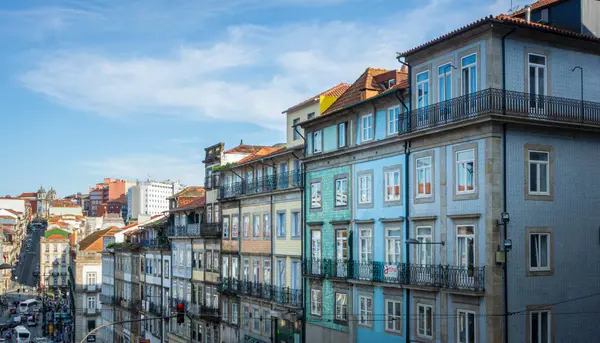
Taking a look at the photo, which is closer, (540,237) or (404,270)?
(540,237)

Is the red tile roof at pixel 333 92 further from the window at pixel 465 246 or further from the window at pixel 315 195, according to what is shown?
the window at pixel 465 246

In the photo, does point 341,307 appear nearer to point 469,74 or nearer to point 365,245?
point 365,245

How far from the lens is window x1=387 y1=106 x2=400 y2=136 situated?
112 feet

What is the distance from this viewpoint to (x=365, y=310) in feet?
118

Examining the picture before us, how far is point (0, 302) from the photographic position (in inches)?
5871

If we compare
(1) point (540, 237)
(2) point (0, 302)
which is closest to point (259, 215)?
(1) point (540, 237)

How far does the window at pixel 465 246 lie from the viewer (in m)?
28.3

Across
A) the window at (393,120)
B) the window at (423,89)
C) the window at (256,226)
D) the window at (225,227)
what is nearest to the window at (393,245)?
the window at (393,120)

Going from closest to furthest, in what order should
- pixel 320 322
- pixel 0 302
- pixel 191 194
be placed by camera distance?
pixel 320 322
pixel 191 194
pixel 0 302

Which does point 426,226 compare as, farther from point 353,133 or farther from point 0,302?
point 0,302

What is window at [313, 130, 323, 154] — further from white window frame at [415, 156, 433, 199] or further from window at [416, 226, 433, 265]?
window at [416, 226, 433, 265]

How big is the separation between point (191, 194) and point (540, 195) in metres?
45.2

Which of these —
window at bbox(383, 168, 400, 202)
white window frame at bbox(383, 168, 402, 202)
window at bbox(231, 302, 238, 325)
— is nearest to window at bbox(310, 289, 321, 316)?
white window frame at bbox(383, 168, 402, 202)

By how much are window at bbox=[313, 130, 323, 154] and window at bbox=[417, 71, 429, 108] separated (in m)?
10.5
